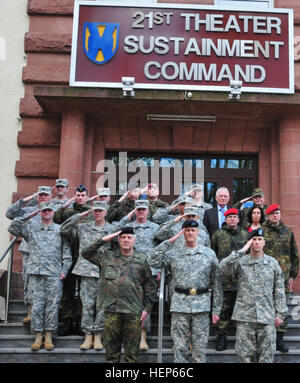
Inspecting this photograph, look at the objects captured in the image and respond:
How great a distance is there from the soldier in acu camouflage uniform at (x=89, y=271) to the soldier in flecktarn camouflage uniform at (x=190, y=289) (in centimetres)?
109

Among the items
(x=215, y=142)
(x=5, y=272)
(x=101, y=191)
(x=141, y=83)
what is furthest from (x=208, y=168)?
(x=5, y=272)

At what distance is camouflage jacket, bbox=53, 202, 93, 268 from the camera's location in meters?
6.45

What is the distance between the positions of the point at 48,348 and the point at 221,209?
126 inches

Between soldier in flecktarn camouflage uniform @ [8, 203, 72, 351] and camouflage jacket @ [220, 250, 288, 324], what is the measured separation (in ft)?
7.35

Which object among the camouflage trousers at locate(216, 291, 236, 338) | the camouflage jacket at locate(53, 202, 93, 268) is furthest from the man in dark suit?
the camouflage jacket at locate(53, 202, 93, 268)

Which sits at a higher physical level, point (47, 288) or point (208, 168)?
point (208, 168)

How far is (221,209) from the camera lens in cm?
708

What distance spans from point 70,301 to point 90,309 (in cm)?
51

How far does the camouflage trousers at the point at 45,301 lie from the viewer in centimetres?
584

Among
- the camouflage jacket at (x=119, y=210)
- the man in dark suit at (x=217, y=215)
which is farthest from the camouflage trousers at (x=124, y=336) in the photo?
the man in dark suit at (x=217, y=215)

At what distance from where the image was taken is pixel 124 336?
16.2 ft

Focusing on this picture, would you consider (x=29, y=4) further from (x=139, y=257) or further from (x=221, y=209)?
(x=139, y=257)
